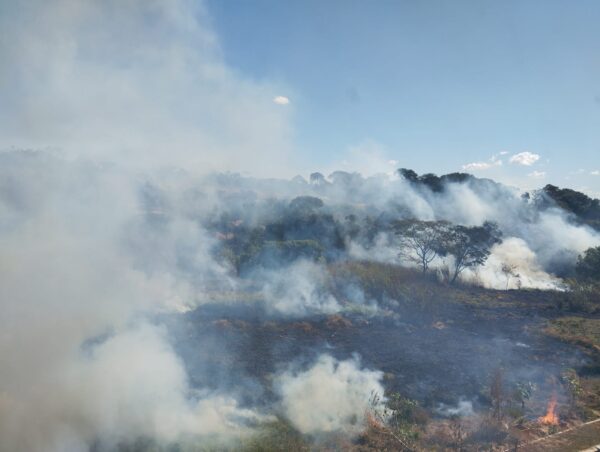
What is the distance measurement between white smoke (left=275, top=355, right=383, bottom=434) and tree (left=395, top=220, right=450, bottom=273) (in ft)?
76.2

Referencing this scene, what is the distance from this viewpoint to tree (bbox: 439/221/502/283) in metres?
38.1

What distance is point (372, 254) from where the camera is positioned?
42812 mm

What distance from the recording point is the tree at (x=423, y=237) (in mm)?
38816

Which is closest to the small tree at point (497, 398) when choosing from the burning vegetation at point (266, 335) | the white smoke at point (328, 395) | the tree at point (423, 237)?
the burning vegetation at point (266, 335)

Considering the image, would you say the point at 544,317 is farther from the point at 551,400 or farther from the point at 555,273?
the point at 555,273

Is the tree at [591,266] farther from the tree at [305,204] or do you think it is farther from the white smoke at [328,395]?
the white smoke at [328,395]

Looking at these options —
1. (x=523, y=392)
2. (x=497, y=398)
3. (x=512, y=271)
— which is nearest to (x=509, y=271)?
(x=512, y=271)

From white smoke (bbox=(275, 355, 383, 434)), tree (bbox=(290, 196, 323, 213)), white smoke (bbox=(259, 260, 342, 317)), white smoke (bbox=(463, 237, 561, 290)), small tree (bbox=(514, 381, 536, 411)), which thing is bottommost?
white smoke (bbox=(275, 355, 383, 434))

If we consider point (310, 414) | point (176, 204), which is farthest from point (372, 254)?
point (310, 414)

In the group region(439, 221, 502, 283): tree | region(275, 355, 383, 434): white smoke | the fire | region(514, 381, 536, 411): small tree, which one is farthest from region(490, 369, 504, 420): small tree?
region(439, 221, 502, 283): tree

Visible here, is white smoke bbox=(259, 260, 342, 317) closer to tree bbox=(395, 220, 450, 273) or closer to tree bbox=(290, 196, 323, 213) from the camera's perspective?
tree bbox=(395, 220, 450, 273)

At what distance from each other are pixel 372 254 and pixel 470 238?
32.9ft

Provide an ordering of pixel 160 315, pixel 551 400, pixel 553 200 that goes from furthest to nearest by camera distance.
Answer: pixel 553 200 < pixel 160 315 < pixel 551 400

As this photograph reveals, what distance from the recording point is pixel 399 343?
2267 centimetres
